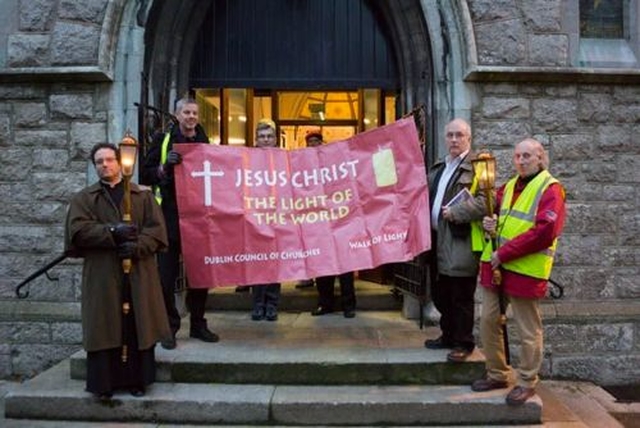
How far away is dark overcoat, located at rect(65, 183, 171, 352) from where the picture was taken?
480 cm

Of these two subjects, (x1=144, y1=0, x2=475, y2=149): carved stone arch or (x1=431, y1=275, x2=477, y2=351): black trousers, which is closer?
(x1=431, y1=275, x2=477, y2=351): black trousers

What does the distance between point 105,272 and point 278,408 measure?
1668mm

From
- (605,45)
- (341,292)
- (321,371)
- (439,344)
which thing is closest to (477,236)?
(439,344)

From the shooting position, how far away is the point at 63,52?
6.84 meters

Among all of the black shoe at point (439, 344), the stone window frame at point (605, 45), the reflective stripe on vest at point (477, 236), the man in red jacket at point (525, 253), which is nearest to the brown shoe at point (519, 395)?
the man in red jacket at point (525, 253)

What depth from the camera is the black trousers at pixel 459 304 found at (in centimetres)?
532

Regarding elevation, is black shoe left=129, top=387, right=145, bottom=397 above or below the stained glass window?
below

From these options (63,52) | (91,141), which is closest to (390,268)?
(91,141)

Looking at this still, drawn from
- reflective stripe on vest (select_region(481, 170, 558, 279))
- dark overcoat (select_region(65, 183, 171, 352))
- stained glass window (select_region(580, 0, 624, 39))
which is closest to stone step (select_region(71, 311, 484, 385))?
dark overcoat (select_region(65, 183, 171, 352))

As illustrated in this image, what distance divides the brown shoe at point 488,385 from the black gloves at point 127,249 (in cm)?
286

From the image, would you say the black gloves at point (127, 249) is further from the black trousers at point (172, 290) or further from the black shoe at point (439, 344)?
the black shoe at point (439, 344)

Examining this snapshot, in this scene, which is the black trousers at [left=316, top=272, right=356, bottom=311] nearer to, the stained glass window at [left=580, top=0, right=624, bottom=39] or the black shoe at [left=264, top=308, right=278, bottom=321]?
the black shoe at [left=264, top=308, right=278, bottom=321]

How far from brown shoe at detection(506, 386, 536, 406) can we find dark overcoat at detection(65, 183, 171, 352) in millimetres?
2739

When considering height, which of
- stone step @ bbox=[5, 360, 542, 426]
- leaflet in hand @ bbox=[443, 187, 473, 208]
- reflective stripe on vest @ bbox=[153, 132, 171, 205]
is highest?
reflective stripe on vest @ bbox=[153, 132, 171, 205]
